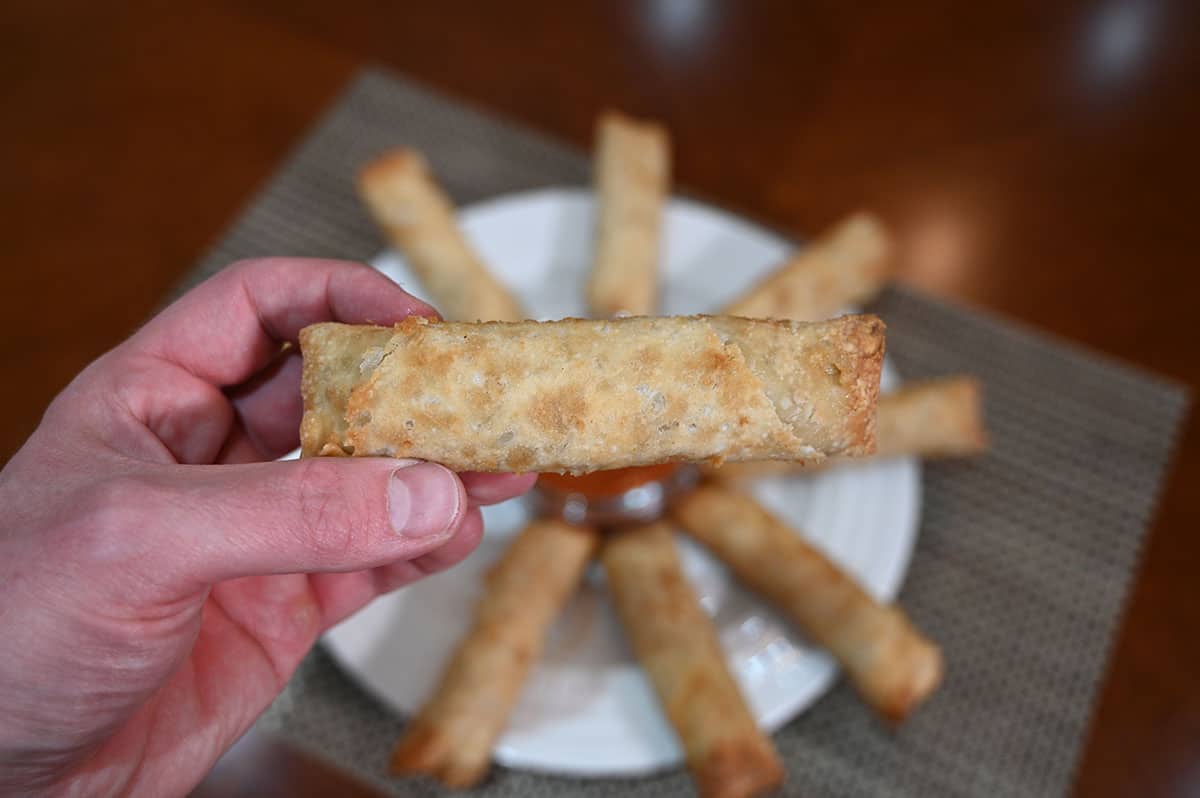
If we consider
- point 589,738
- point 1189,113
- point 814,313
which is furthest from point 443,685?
point 1189,113

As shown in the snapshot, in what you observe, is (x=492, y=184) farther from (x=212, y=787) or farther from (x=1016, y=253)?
(x=212, y=787)

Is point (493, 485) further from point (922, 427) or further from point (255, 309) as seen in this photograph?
point (922, 427)

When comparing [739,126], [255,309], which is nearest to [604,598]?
[255,309]

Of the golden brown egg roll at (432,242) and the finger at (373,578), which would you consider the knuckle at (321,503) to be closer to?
the finger at (373,578)

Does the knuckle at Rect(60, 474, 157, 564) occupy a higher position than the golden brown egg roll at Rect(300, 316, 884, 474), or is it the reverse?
the golden brown egg roll at Rect(300, 316, 884, 474)

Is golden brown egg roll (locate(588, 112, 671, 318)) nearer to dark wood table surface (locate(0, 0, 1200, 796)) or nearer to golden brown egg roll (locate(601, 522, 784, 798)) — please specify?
dark wood table surface (locate(0, 0, 1200, 796))

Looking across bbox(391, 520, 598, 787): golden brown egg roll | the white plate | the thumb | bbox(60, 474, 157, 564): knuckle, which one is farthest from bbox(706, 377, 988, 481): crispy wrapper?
bbox(60, 474, 157, 564): knuckle
